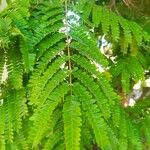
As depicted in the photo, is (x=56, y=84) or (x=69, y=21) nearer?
(x=56, y=84)

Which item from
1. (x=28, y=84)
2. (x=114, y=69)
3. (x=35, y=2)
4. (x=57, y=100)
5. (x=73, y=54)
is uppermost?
(x=35, y=2)

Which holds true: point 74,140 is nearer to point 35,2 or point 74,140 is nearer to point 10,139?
point 10,139

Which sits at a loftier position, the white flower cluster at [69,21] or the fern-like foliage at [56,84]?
the white flower cluster at [69,21]

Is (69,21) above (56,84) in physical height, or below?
above

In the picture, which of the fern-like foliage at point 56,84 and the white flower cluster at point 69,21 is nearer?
the fern-like foliage at point 56,84

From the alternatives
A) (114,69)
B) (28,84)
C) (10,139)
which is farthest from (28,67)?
(114,69)

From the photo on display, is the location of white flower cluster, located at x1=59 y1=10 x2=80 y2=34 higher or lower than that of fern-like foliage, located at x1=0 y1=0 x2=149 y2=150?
higher

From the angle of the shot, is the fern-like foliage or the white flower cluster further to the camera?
the white flower cluster

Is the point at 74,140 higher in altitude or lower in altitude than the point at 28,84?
lower
